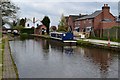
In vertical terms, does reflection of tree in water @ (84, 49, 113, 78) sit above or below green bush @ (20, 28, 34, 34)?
below

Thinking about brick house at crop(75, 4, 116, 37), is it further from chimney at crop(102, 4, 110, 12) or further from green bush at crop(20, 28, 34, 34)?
green bush at crop(20, 28, 34, 34)

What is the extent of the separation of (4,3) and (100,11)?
76.3 feet

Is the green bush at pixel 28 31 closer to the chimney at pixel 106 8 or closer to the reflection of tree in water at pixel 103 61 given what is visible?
the chimney at pixel 106 8

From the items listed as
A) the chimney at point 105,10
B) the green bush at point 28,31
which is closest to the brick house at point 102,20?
the chimney at point 105,10

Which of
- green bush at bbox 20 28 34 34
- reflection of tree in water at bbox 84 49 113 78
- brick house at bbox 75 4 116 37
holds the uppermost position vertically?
brick house at bbox 75 4 116 37

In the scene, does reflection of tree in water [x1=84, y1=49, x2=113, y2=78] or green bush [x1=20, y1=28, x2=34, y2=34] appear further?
green bush [x1=20, y1=28, x2=34, y2=34]

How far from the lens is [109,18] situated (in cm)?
6288

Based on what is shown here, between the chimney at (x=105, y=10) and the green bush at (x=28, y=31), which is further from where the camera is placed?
the green bush at (x=28, y=31)

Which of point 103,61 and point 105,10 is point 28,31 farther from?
point 103,61

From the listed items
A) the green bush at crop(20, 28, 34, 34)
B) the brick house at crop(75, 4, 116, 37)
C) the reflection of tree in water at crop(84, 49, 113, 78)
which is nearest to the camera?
the reflection of tree in water at crop(84, 49, 113, 78)

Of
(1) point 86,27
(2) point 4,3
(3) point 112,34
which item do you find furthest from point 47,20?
(3) point 112,34

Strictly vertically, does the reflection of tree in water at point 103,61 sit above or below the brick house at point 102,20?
below

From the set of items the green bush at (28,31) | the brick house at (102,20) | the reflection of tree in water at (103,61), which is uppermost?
the brick house at (102,20)

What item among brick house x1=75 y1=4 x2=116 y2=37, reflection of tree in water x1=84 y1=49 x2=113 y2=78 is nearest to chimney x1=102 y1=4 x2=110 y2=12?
brick house x1=75 y1=4 x2=116 y2=37
